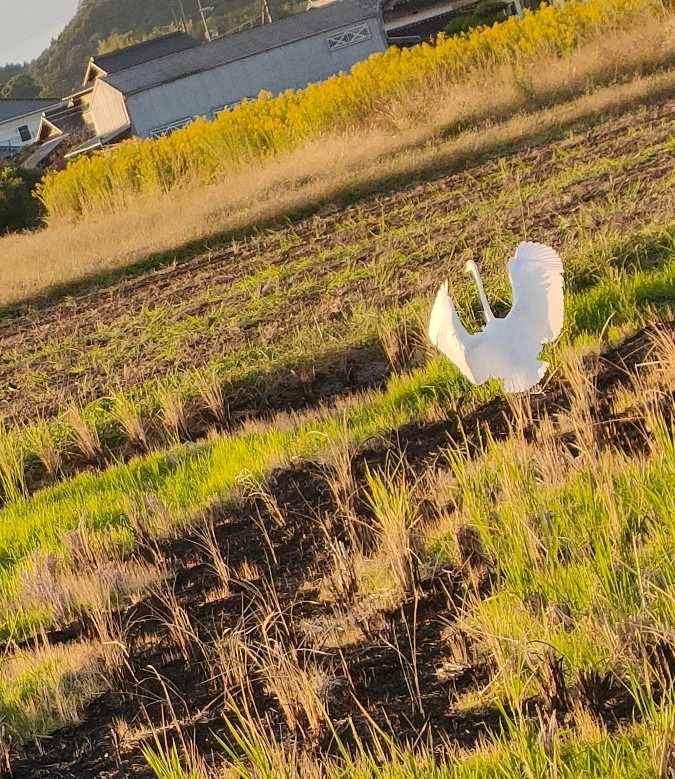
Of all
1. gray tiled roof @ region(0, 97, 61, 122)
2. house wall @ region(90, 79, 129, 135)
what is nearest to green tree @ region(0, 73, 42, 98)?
gray tiled roof @ region(0, 97, 61, 122)

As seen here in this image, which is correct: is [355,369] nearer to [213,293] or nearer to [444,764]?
[213,293]

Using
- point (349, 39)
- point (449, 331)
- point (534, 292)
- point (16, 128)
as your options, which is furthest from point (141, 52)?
point (449, 331)

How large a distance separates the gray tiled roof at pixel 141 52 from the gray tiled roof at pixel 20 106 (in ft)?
35.0

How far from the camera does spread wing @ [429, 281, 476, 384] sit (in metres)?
3.26

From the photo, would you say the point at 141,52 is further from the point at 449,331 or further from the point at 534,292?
the point at 449,331

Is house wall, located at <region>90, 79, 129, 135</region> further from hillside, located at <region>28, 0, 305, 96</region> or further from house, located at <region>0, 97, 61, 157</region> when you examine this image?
hillside, located at <region>28, 0, 305, 96</region>

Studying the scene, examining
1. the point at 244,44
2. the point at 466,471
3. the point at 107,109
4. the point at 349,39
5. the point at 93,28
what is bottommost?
the point at 466,471

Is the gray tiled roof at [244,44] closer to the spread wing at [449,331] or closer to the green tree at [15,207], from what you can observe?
the green tree at [15,207]

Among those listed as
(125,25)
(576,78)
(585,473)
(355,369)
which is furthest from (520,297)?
(125,25)

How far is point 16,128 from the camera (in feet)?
184

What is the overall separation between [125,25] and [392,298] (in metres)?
106

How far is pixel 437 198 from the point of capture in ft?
32.4

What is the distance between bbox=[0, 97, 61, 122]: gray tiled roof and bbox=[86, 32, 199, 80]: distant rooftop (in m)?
10.7

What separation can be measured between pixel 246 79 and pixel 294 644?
33361 mm
